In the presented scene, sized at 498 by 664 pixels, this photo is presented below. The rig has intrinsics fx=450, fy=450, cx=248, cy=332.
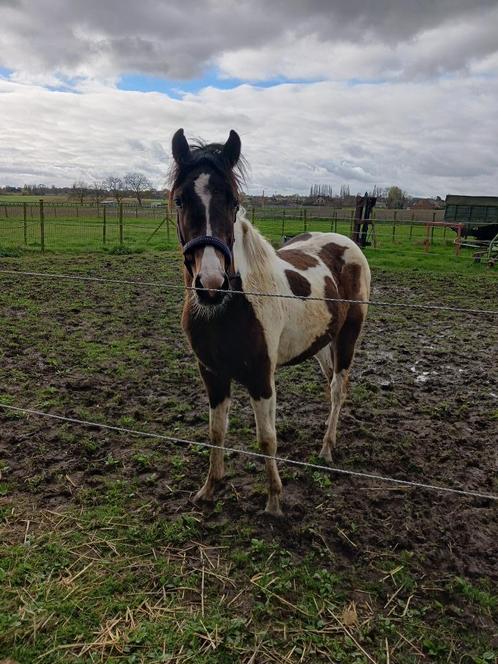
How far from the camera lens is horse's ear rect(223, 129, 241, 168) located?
8.79 ft

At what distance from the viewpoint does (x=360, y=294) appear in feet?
14.3

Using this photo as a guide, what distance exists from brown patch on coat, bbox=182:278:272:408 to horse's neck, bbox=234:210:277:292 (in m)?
0.12

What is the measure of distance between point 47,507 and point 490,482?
130 inches

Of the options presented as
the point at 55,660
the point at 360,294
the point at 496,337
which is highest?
the point at 360,294

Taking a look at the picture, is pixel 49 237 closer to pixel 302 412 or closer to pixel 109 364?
pixel 109 364

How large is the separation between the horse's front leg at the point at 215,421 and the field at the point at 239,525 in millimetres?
129

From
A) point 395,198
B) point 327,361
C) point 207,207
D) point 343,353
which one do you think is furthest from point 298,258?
point 395,198

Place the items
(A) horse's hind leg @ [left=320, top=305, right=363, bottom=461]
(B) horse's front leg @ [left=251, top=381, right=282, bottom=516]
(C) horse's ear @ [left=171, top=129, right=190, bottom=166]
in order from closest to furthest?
(C) horse's ear @ [left=171, top=129, right=190, bottom=166]
(B) horse's front leg @ [left=251, top=381, right=282, bottom=516]
(A) horse's hind leg @ [left=320, top=305, right=363, bottom=461]

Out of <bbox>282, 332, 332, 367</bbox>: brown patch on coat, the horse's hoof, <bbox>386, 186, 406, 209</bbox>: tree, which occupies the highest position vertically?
<bbox>386, 186, 406, 209</bbox>: tree

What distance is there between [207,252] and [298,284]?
123cm

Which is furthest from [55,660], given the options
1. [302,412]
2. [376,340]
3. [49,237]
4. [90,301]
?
[49,237]

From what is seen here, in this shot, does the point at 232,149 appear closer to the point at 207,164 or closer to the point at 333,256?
the point at 207,164

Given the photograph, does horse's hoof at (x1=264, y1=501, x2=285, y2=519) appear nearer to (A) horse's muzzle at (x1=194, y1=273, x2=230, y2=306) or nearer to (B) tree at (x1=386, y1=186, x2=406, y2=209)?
(A) horse's muzzle at (x1=194, y1=273, x2=230, y2=306)

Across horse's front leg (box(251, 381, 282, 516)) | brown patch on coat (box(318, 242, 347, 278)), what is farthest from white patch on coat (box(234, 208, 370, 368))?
horse's front leg (box(251, 381, 282, 516))
